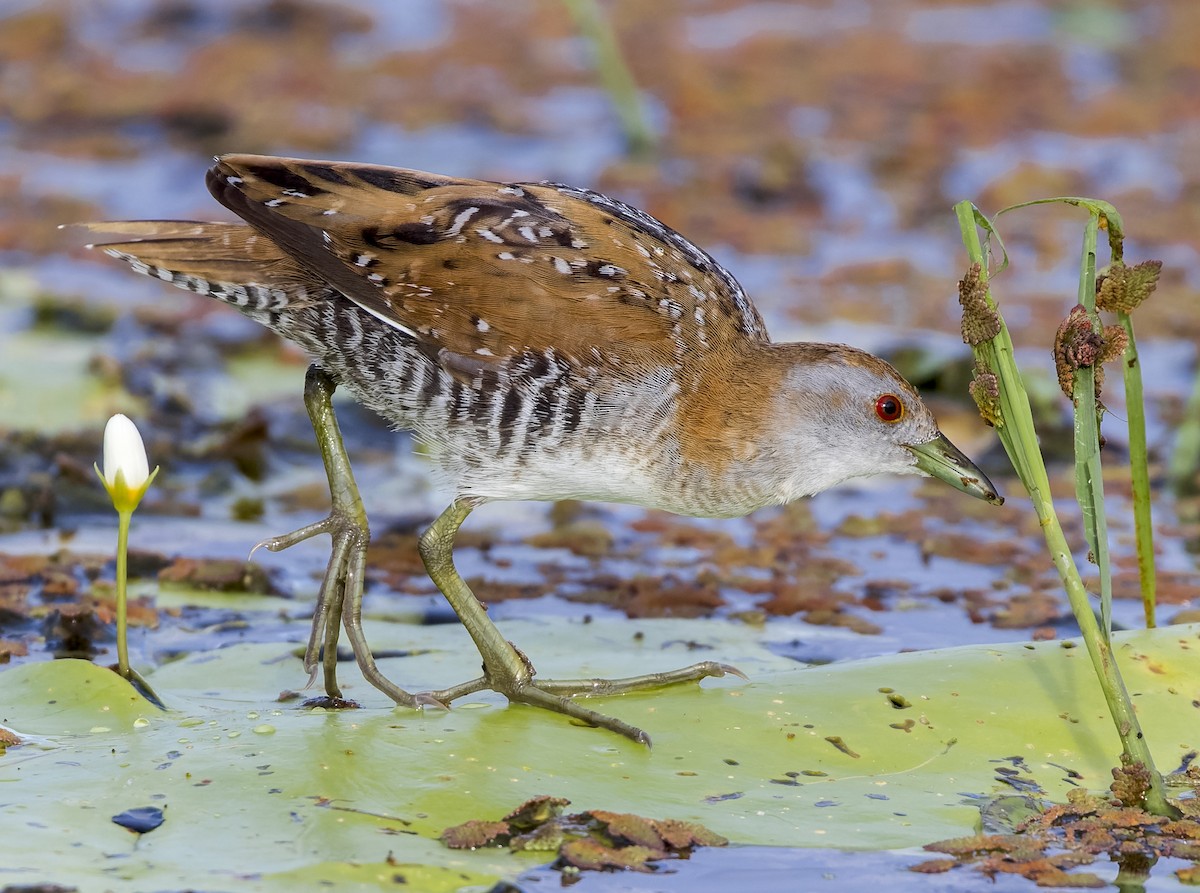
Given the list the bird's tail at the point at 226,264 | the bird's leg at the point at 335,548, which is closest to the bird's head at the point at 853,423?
the bird's leg at the point at 335,548

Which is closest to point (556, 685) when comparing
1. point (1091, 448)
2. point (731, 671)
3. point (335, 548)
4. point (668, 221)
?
point (731, 671)

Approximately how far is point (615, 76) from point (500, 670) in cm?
687

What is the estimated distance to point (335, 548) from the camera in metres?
4.87

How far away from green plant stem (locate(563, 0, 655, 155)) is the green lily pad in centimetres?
594

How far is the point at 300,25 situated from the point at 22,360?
801 centimetres

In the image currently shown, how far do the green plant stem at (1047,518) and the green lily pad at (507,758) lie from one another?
0.82ft

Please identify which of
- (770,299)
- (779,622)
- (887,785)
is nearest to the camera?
(887,785)

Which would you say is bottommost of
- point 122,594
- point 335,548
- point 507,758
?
point 507,758

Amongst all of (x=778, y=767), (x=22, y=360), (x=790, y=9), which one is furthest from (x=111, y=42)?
(x=778, y=767)

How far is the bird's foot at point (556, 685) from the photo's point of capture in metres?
4.39

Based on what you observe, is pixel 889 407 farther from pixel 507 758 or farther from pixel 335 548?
pixel 335 548

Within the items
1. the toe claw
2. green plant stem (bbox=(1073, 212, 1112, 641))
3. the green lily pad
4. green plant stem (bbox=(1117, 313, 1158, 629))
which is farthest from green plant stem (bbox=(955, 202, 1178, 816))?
the toe claw

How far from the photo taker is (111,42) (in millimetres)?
14414

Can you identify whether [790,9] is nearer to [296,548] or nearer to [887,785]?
[296,548]
